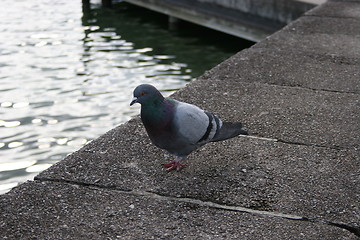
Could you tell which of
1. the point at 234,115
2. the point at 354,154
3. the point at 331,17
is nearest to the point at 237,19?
the point at 331,17

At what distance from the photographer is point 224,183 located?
132 inches

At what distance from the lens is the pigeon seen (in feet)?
10.7

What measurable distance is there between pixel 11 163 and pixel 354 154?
3.74 m

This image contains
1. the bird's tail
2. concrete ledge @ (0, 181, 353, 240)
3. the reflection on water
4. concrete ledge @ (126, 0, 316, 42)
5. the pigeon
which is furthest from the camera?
concrete ledge @ (126, 0, 316, 42)

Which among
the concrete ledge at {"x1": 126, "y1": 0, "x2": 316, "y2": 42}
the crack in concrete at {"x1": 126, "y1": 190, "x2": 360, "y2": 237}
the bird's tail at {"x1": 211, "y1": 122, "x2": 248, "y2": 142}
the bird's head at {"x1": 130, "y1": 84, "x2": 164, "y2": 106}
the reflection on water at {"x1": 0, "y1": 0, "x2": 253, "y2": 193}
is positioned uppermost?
the bird's head at {"x1": 130, "y1": 84, "x2": 164, "y2": 106}

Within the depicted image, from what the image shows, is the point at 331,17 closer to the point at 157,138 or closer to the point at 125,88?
the point at 125,88

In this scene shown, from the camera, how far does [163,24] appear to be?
13750 mm

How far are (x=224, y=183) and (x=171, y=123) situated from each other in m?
0.48

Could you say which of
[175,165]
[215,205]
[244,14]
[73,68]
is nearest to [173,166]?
[175,165]

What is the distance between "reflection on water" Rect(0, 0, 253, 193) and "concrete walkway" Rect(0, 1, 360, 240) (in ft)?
7.54

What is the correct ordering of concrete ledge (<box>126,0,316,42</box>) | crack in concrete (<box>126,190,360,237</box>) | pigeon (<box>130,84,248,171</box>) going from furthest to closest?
concrete ledge (<box>126,0,316,42</box>) → pigeon (<box>130,84,248,171</box>) → crack in concrete (<box>126,190,360,237</box>)

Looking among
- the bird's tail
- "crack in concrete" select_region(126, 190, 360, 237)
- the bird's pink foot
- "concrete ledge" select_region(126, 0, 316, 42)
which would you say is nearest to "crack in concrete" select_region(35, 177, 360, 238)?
"crack in concrete" select_region(126, 190, 360, 237)

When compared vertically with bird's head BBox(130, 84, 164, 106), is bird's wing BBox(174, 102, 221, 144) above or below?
below

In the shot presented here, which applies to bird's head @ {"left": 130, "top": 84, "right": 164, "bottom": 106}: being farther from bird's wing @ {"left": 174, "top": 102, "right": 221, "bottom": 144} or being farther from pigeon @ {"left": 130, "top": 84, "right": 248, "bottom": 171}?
bird's wing @ {"left": 174, "top": 102, "right": 221, "bottom": 144}
